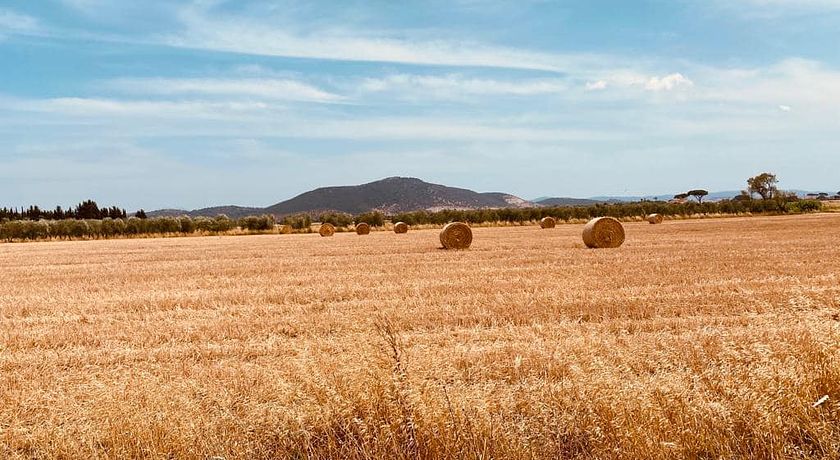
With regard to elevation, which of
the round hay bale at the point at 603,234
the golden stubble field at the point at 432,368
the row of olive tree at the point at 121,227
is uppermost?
the row of olive tree at the point at 121,227

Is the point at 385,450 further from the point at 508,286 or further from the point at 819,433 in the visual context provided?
the point at 508,286

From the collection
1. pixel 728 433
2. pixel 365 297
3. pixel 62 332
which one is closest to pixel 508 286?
pixel 365 297

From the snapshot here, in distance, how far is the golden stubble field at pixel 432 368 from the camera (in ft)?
13.7

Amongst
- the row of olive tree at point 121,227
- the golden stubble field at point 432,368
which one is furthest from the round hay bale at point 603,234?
the row of olive tree at point 121,227

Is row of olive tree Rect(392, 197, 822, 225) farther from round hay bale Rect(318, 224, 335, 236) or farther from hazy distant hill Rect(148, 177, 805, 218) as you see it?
hazy distant hill Rect(148, 177, 805, 218)

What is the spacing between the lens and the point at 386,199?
17450cm

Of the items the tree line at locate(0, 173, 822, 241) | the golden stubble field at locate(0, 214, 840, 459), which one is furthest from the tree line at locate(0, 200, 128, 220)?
the golden stubble field at locate(0, 214, 840, 459)

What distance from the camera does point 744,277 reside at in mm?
13852

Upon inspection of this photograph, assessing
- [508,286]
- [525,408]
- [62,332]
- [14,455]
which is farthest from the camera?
[508,286]

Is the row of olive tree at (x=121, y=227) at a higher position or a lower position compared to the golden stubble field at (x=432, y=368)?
higher

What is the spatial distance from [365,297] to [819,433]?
30.1 ft

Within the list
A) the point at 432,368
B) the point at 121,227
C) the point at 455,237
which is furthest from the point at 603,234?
the point at 121,227

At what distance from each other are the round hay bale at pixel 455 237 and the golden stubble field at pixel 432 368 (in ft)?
37.3

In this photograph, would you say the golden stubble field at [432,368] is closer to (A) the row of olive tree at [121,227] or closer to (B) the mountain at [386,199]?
(A) the row of olive tree at [121,227]
